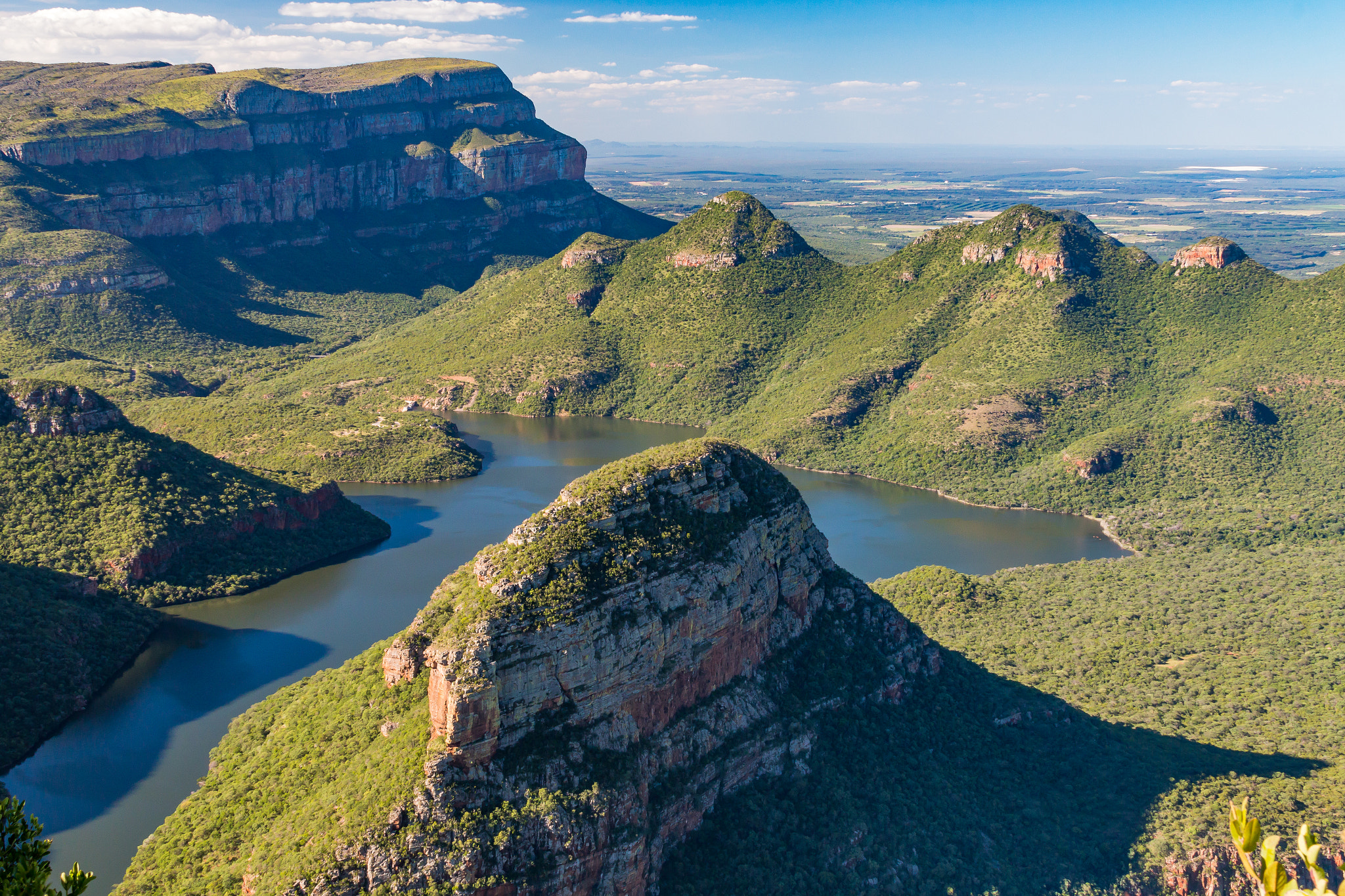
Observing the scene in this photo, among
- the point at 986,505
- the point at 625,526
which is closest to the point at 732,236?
the point at 986,505

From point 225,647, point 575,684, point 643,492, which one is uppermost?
point 643,492

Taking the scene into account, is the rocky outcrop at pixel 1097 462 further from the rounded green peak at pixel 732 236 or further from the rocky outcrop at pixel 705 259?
the rocky outcrop at pixel 705 259

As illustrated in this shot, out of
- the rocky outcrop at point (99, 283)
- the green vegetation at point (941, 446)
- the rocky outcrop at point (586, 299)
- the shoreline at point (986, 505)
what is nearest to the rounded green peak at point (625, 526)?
the green vegetation at point (941, 446)

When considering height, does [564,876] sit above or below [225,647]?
above

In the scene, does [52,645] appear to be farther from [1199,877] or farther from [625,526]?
[1199,877]

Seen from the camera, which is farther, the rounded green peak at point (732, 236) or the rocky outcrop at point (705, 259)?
the rounded green peak at point (732, 236)

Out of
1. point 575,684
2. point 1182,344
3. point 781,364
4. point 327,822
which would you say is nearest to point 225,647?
point 327,822

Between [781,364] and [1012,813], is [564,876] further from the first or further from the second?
[781,364]
